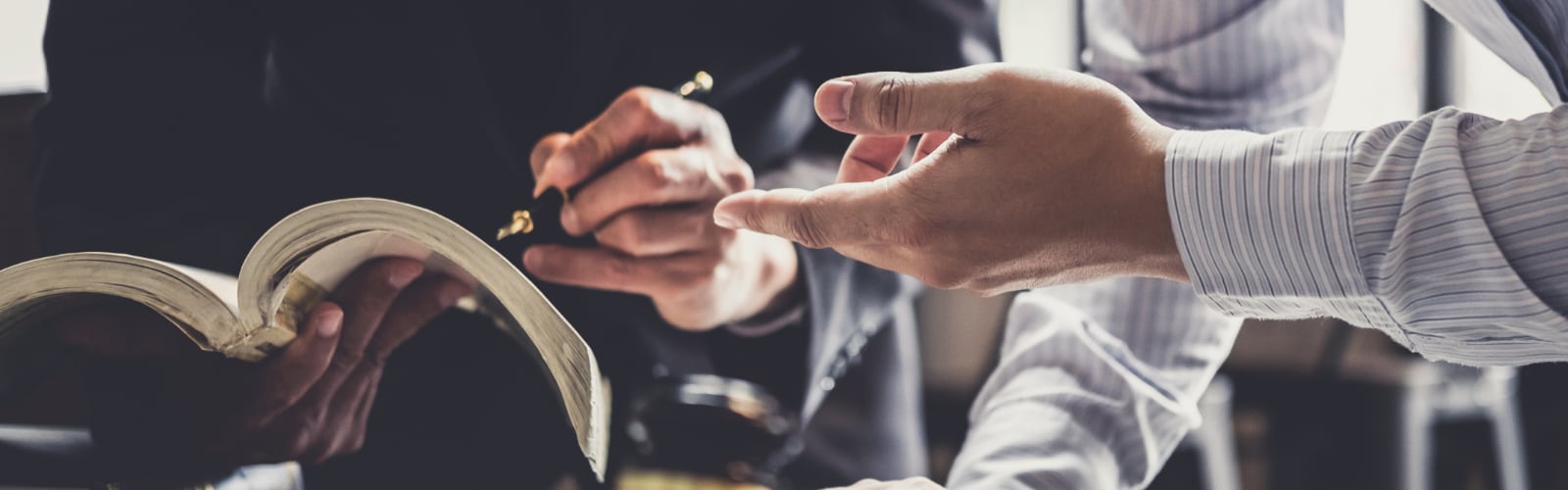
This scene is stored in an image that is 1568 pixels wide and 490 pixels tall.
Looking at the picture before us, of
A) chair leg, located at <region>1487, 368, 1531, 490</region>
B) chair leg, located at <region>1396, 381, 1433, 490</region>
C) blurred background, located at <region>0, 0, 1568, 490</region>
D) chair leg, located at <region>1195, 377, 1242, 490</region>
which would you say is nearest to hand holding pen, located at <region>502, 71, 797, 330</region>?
blurred background, located at <region>0, 0, 1568, 490</region>

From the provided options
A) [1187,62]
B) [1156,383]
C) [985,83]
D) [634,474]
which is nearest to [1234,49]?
[1187,62]

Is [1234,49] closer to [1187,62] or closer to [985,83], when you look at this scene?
[1187,62]

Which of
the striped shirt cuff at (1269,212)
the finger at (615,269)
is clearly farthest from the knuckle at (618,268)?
the striped shirt cuff at (1269,212)

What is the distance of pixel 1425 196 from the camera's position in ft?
1.22

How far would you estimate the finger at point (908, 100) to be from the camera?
400 mm

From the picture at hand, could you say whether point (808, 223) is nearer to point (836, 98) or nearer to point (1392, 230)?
point (836, 98)

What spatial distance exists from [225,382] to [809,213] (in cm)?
26

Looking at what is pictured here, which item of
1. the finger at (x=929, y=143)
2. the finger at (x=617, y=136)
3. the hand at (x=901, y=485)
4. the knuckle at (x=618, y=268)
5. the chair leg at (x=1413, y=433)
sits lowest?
the chair leg at (x=1413, y=433)

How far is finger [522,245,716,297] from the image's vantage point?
1.84 ft

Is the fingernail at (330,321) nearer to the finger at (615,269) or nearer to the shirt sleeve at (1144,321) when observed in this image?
the finger at (615,269)

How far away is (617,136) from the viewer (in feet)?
1.91

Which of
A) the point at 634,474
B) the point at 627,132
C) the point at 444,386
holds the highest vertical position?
the point at 627,132

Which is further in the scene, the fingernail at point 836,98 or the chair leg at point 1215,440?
the chair leg at point 1215,440

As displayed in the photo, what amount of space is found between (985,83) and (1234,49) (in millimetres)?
355
